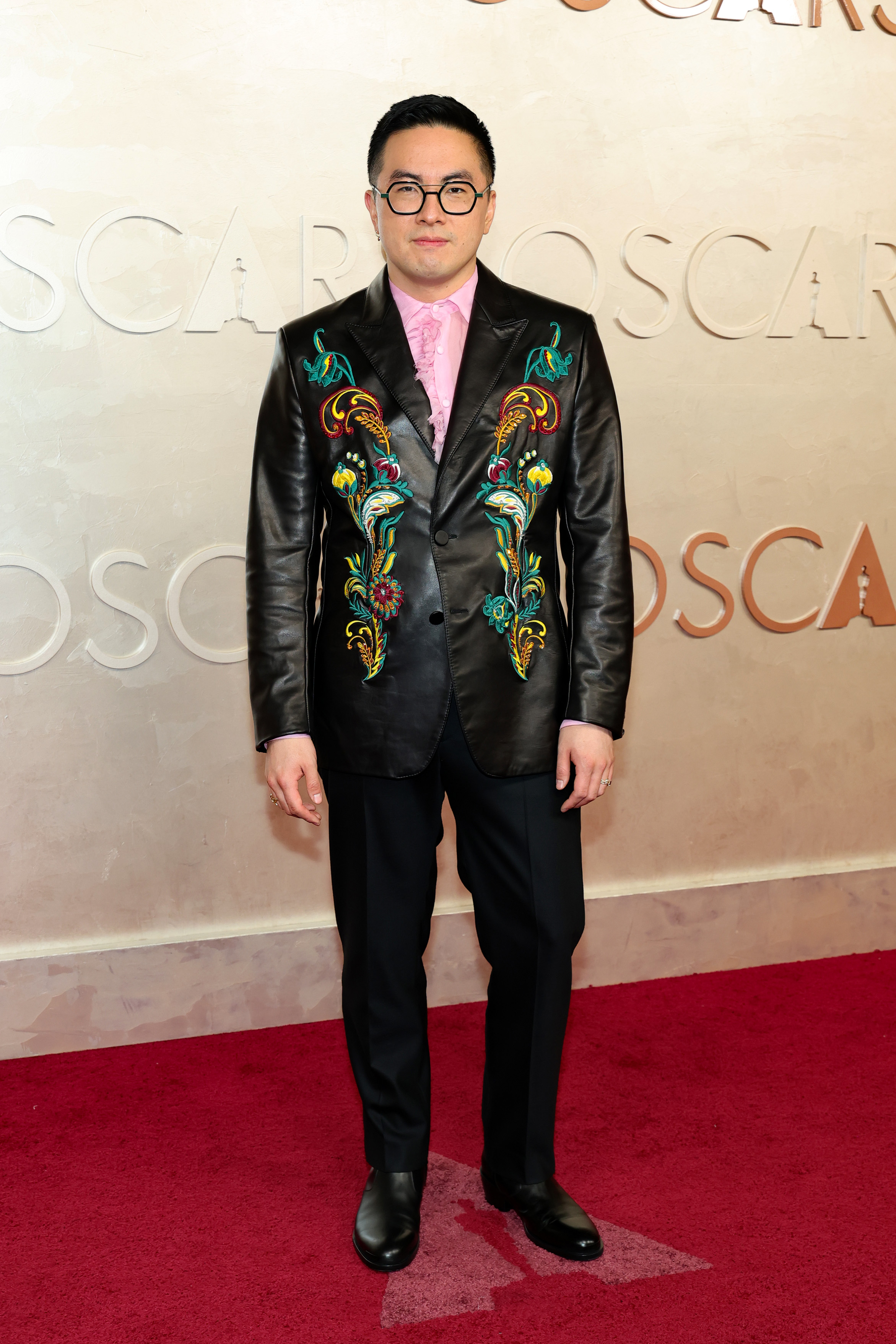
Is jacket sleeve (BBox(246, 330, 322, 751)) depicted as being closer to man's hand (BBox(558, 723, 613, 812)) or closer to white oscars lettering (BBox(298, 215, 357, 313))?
man's hand (BBox(558, 723, 613, 812))

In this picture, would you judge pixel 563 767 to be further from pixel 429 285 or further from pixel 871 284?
pixel 871 284

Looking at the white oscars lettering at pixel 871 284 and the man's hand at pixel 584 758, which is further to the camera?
the white oscars lettering at pixel 871 284

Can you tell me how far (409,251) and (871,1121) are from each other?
1781 millimetres

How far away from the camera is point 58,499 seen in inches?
97.0

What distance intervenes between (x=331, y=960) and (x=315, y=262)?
1.59 metres

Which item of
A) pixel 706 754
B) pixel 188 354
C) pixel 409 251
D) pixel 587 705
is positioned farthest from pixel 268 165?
pixel 706 754

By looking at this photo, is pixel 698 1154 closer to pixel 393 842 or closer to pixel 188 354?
pixel 393 842

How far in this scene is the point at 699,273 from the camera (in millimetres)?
2734

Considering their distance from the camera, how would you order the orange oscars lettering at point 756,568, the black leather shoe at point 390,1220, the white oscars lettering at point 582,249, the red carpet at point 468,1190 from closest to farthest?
the red carpet at point 468,1190, the black leather shoe at point 390,1220, the white oscars lettering at point 582,249, the orange oscars lettering at point 756,568

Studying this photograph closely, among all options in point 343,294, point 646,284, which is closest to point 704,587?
point 646,284

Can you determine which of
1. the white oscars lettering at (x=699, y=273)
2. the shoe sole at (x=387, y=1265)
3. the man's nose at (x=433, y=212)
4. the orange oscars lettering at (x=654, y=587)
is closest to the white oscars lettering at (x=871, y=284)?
the white oscars lettering at (x=699, y=273)

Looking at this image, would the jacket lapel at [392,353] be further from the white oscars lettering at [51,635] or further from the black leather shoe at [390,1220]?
the black leather shoe at [390,1220]

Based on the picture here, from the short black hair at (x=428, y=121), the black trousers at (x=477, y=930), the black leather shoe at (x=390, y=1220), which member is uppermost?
the short black hair at (x=428, y=121)

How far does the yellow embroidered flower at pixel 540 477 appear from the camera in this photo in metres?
1.72
